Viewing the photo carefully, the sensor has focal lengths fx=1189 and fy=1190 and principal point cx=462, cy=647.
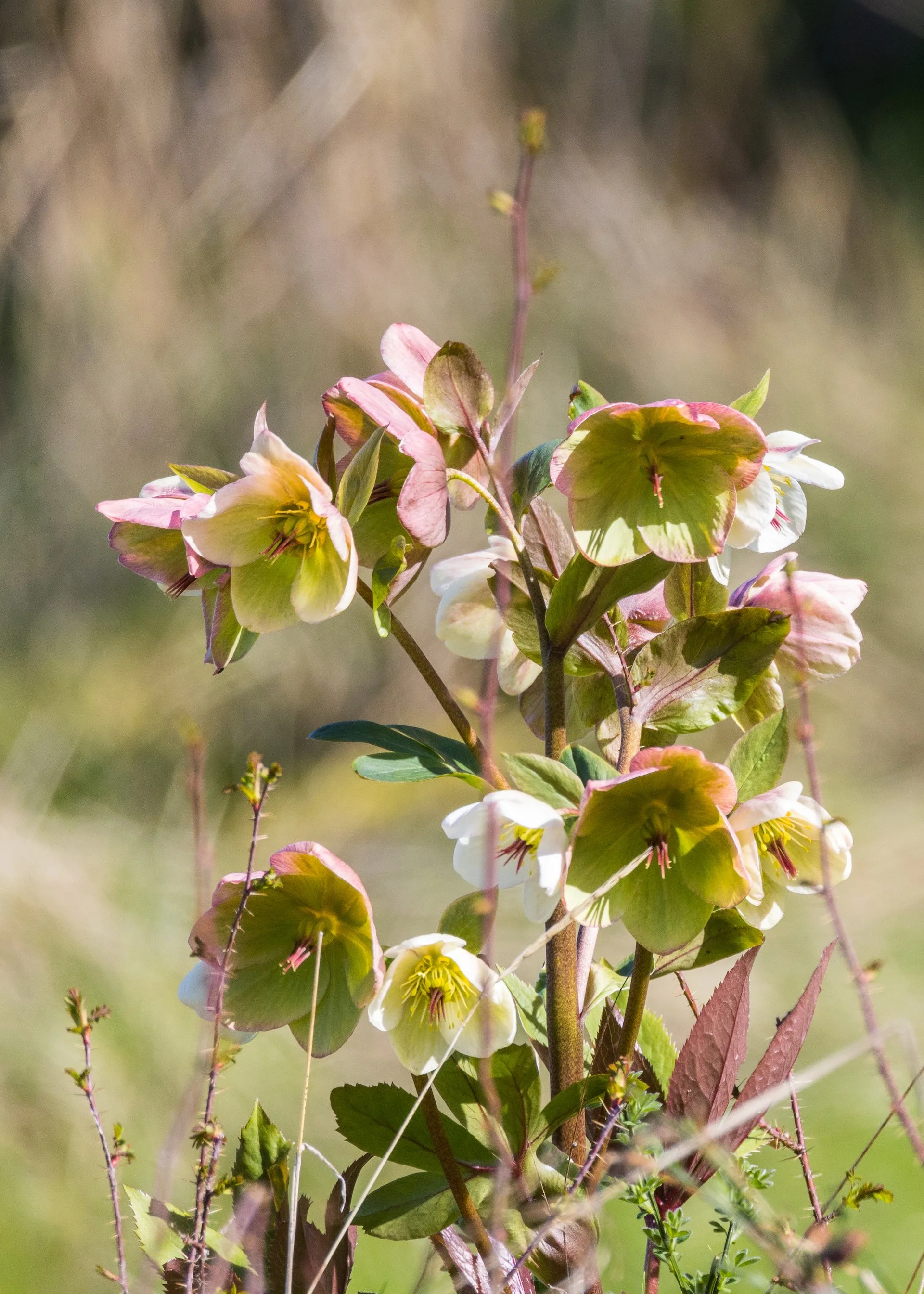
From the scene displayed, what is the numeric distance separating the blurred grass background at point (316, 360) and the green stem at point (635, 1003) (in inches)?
36.1

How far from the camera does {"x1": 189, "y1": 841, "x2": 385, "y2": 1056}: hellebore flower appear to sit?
11.4 inches

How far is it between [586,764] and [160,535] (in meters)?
0.13

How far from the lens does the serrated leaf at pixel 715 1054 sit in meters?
0.32

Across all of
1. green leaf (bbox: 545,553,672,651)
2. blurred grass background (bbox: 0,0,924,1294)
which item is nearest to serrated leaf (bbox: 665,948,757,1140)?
green leaf (bbox: 545,553,672,651)

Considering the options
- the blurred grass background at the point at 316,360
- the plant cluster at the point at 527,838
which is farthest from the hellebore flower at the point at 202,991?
the blurred grass background at the point at 316,360

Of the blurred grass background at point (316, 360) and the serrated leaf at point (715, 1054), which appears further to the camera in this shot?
the blurred grass background at point (316, 360)

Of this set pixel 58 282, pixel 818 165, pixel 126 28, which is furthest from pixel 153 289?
pixel 818 165

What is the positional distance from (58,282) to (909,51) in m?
1.34

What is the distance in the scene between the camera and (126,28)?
1333mm

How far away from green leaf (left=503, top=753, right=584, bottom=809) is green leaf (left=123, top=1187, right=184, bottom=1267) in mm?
148

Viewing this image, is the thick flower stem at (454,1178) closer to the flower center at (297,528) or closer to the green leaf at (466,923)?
the green leaf at (466,923)

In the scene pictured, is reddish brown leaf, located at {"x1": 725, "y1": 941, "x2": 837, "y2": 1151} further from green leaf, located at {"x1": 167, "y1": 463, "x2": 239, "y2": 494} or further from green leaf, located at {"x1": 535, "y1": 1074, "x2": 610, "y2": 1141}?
green leaf, located at {"x1": 167, "y1": 463, "x2": 239, "y2": 494}

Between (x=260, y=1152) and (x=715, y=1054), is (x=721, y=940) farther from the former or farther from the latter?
(x=260, y=1152)

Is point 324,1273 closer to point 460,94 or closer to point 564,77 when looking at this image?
point 460,94
